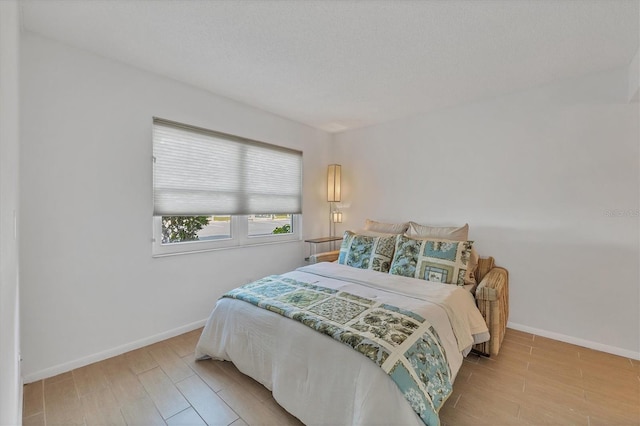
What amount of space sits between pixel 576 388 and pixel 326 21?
304 centimetres

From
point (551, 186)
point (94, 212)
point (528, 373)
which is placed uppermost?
point (551, 186)

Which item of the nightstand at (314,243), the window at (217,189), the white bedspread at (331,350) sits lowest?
the white bedspread at (331,350)

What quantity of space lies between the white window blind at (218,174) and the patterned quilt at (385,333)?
120 centimetres

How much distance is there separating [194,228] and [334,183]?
2.08 meters

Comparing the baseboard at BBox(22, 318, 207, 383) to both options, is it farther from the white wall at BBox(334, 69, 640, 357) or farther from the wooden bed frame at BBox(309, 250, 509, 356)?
the white wall at BBox(334, 69, 640, 357)

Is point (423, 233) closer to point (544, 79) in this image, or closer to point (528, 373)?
point (528, 373)

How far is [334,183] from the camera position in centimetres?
414

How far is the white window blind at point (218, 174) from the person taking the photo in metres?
2.60

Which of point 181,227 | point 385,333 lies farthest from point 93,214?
point 385,333

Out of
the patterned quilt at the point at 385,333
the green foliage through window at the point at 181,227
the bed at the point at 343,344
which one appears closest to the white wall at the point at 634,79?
the bed at the point at 343,344

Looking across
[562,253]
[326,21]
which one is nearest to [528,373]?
[562,253]

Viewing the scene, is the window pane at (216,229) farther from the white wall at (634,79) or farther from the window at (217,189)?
the white wall at (634,79)

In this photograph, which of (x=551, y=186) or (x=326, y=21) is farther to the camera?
(x=551, y=186)

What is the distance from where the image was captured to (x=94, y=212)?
2.19 meters
